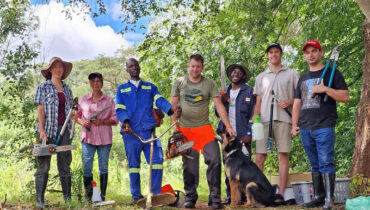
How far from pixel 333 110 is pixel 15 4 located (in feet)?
18.1

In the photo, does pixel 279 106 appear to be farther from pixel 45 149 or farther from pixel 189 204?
pixel 45 149

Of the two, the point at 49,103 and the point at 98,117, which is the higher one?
the point at 49,103

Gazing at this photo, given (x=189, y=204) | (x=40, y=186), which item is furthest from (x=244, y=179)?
(x=40, y=186)

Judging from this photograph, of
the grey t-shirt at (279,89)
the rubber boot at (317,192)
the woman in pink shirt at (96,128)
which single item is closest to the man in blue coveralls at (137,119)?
the woman in pink shirt at (96,128)

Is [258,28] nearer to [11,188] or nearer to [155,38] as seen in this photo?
[155,38]

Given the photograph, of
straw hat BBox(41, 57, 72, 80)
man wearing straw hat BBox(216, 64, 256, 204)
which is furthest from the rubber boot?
straw hat BBox(41, 57, 72, 80)

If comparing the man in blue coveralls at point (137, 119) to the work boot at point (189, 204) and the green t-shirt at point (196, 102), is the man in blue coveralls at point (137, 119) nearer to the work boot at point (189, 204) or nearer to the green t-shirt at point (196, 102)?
the green t-shirt at point (196, 102)

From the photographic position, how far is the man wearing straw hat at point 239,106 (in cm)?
602

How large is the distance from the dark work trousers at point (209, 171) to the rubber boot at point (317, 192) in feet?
3.92

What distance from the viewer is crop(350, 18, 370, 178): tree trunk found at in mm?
6223

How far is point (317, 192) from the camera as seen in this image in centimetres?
537

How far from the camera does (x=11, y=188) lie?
9.00m

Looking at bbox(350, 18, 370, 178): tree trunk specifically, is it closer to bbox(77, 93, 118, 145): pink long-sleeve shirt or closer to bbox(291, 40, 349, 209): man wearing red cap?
bbox(291, 40, 349, 209): man wearing red cap

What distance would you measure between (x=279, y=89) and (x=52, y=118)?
10.3 ft
